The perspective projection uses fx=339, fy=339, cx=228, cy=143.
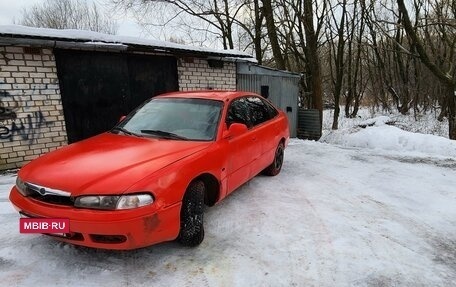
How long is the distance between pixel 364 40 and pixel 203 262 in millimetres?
23004

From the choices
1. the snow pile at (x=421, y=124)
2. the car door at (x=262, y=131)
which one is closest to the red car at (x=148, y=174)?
the car door at (x=262, y=131)

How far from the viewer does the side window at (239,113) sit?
441cm

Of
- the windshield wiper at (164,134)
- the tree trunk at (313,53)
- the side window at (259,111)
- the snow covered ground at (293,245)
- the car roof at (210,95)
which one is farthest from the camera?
the tree trunk at (313,53)

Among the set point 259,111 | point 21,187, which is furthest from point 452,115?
point 21,187

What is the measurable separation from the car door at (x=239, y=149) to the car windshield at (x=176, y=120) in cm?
26

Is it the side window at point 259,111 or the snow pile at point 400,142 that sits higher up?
the side window at point 259,111

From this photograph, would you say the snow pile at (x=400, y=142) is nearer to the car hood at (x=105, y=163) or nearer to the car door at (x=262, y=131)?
the car door at (x=262, y=131)

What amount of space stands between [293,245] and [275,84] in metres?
7.95

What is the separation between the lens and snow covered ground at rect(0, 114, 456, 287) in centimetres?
289

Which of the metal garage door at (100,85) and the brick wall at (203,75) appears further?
the brick wall at (203,75)

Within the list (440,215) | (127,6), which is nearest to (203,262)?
(440,215)

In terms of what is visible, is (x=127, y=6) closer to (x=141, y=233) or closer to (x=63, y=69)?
(x=63, y=69)

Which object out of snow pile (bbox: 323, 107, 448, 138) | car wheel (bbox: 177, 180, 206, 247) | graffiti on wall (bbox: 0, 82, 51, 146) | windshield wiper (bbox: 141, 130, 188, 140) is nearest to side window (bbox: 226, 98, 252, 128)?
windshield wiper (bbox: 141, 130, 188, 140)

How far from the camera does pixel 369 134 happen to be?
353 inches
